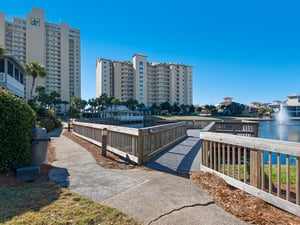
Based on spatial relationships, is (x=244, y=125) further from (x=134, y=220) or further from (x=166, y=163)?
(x=134, y=220)

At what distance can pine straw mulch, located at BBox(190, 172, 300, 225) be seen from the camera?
8.49ft

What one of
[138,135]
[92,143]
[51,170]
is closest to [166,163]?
[138,135]

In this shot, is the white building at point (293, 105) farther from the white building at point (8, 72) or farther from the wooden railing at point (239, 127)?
the white building at point (8, 72)

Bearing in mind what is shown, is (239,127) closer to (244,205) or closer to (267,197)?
(267,197)

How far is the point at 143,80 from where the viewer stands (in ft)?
279

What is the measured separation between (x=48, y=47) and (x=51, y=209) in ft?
292

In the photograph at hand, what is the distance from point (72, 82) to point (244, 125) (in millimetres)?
85456

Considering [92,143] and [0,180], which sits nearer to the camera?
[0,180]

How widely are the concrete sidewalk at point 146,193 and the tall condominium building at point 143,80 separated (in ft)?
266

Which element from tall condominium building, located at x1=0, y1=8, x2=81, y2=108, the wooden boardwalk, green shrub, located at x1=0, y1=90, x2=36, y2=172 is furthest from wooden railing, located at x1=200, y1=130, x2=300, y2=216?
tall condominium building, located at x1=0, y1=8, x2=81, y2=108

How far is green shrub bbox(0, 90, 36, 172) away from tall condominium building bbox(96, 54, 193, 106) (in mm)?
80703

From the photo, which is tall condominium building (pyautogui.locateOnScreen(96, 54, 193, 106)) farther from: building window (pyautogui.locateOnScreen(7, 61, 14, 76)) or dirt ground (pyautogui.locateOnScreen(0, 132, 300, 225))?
dirt ground (pyautogui.locateOnScreen(0, 132, 300, 225))

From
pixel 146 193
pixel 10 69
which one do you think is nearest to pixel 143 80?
pixel 10 69

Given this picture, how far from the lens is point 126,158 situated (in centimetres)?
603
